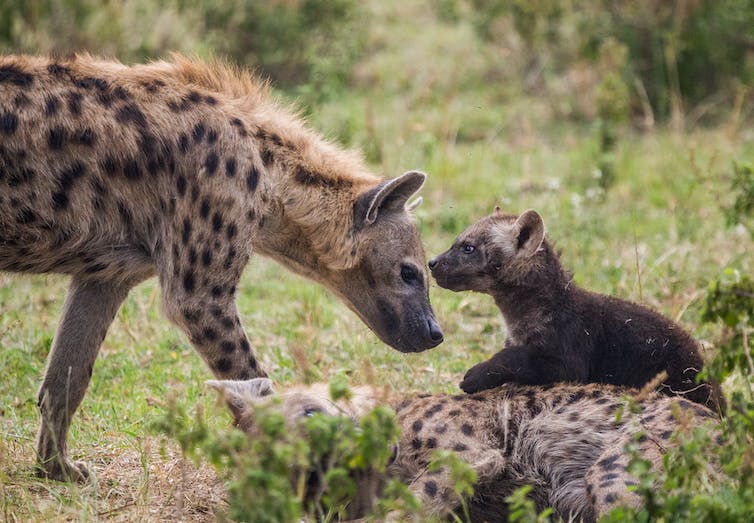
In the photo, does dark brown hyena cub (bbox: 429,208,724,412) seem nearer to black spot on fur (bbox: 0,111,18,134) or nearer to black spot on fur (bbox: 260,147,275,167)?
black spot on fur (bbox: 260,147,275,167)

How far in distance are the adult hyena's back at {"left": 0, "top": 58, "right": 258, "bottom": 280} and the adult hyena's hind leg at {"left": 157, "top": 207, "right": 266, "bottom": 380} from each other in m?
0.06

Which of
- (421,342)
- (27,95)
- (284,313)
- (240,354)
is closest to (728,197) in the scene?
(284,313)

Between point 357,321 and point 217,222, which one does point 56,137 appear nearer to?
point 217,222

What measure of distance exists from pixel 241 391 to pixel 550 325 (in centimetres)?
152

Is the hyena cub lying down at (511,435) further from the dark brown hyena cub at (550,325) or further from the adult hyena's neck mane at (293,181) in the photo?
the adult hyena's neck mane at (293,181)

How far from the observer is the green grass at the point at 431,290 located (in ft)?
16.8

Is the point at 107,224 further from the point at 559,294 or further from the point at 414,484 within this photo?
the point at 559,294

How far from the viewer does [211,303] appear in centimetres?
502

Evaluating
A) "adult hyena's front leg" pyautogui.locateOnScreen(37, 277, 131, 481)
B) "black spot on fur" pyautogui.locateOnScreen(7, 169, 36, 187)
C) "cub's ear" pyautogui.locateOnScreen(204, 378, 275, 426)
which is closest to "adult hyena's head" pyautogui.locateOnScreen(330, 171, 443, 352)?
"cub's ear" pyautogui.locateOnScreen(204, 378, 275, 426)

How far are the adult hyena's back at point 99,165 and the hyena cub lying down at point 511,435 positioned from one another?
92 centimetres

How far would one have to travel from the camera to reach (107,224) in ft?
16.6

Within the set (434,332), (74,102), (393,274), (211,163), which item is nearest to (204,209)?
(211,163)

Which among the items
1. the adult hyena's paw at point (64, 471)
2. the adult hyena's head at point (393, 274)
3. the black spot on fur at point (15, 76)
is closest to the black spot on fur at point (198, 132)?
the black spot on fur at point (15, 76)

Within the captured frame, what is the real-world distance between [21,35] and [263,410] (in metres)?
8.67
